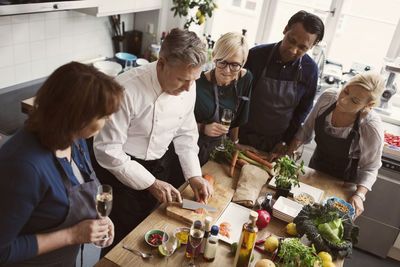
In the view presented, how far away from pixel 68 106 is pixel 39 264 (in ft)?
2.07

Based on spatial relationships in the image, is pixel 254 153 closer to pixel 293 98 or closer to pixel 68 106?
pixel 293 98

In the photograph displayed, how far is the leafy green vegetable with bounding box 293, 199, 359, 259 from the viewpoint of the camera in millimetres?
1439

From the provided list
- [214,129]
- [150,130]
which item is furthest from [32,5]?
[214,129]

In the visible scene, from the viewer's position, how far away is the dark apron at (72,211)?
3.90ft

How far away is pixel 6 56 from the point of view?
2.42 m

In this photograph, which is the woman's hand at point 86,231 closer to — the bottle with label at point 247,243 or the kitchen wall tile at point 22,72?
the bottle with label at point 247,243

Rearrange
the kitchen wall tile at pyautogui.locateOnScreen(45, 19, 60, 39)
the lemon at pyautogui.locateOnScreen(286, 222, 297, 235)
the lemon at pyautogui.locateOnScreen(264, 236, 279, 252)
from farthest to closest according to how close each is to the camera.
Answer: the kitchen wall tile at pyautogui.locateOnScreen(45, 19, 60, 39) < the lemon at pyautogui.locateOnScreen(286, 222, 297, 235) < the lemon at pyautogui.locateOnScreen(264, 236, 279, 252)

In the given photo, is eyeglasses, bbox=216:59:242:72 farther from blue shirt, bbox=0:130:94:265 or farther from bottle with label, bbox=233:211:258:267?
blue shirt, bbox=0:130:94:265

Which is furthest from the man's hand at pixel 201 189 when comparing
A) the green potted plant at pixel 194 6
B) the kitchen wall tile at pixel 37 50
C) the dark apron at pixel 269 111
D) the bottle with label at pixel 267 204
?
the green potted plant at pixel 194 6

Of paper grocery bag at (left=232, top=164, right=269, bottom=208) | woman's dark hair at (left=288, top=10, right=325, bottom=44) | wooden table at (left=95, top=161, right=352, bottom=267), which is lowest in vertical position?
wooden table at (left=95, top=161, right=352, bottom=267)

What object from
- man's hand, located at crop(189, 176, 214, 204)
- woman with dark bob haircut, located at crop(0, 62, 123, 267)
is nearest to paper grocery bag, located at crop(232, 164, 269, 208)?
man's hand, located at crop(189, 176, 214, 204)

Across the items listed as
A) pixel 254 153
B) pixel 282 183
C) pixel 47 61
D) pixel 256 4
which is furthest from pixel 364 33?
pixel 47 61

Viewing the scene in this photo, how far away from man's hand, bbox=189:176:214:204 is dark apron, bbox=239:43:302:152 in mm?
895

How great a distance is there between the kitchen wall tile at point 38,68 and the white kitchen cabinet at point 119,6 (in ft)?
1.73
